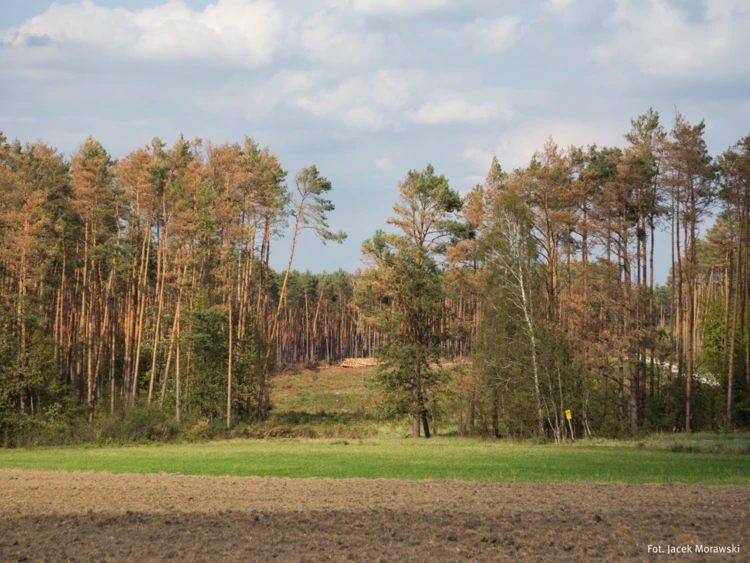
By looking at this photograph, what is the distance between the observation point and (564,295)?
3759 centimetres

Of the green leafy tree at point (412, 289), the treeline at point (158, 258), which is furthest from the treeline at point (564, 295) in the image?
the treeline at point (158, 258)

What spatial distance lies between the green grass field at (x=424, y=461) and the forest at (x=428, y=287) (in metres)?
4.17

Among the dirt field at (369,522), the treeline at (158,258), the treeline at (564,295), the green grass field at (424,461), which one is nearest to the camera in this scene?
the dirt field at (369,522)

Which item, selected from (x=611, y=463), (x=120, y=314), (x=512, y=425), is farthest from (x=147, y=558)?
(x=120, y=314)

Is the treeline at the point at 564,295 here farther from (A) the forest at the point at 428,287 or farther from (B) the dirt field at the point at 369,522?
(B) the dirt field at the point at 369,522

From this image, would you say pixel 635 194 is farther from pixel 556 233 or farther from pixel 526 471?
pixel 526 471

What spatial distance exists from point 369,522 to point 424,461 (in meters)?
14.1

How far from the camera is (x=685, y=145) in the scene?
125ft

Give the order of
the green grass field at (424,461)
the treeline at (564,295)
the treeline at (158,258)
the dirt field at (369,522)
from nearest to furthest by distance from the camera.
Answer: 1. the dirt field at (369,522)
2. the green grass field at (424,461)
3. the treeline at (564,295)
4. the treeline at (158,258)

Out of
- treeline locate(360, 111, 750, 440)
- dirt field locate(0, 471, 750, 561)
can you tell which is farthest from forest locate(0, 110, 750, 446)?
dirt field locate(0, 471, 750, 561)

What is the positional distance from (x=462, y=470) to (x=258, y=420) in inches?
1072

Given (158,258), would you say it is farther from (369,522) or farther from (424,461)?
(369,522)

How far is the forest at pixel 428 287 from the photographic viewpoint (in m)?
35.9

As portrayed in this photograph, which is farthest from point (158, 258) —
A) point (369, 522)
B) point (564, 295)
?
point (369, 522)
